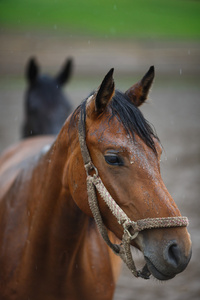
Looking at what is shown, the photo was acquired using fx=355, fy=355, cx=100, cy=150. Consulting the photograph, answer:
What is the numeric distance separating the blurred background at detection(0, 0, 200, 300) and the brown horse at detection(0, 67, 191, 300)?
224 centimetres

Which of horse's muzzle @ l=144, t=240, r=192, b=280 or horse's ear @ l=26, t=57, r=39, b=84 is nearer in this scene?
horse's muzzle @ l=144, t=240, r=192, b=280

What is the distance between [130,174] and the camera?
6.25 ft

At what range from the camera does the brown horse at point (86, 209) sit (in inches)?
73.0

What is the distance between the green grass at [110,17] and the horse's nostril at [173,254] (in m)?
27.6

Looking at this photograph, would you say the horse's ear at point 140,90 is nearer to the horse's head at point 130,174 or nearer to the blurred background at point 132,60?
the horse's head at point 130,174

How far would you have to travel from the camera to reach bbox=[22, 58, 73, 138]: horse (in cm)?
505

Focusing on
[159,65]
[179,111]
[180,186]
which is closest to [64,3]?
[159,65]

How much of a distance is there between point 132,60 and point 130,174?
22.9m

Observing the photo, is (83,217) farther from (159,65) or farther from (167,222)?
(159,65)

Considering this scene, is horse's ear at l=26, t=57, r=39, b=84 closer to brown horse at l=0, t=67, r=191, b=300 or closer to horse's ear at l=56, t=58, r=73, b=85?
horse's ear at l=56, t=58, r=73, b=85

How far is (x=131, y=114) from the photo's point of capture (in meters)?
2.05

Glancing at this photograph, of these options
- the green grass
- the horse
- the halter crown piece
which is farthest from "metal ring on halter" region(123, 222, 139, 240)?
the green grass

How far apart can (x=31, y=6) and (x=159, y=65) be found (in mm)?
13613

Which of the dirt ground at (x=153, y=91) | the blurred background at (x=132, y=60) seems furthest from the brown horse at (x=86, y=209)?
the blurred background at (x=132, y=60)
